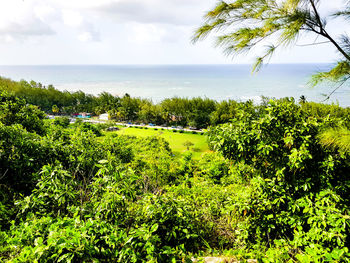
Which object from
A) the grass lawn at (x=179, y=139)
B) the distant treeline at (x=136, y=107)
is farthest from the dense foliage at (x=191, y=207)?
the distant treeline at (x=136, y=107)

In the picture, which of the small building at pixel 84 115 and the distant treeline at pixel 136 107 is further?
the small building at pixel 84 115

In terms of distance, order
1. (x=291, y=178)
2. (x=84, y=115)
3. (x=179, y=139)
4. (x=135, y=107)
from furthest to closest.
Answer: (x=84, y=115), (x=135, y=107), (x=179, y=139), (x=291, y=178)

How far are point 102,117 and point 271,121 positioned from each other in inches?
2595

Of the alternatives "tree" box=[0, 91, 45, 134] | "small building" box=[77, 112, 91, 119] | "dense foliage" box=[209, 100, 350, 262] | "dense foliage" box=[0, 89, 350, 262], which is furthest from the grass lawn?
"dense foliage" box=[209, 100, 350, 262]

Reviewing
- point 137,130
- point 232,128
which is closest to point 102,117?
point 137,130

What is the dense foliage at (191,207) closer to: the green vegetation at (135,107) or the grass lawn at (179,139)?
the grass lawn at (179,139)

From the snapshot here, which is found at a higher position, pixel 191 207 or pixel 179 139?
pixel 191 207

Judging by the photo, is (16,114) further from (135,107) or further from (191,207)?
(135,107)

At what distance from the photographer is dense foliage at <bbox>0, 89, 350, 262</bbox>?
103 inches

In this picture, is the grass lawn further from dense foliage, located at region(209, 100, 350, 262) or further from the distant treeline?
dense foliage, located at region(209, 100, 350, 262)

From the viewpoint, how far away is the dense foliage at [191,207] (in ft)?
8.54

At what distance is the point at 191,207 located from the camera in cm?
434

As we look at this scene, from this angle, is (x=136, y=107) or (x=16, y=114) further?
(x=136, y=107)

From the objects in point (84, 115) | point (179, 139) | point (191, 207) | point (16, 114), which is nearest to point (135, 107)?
point (84, 115)
